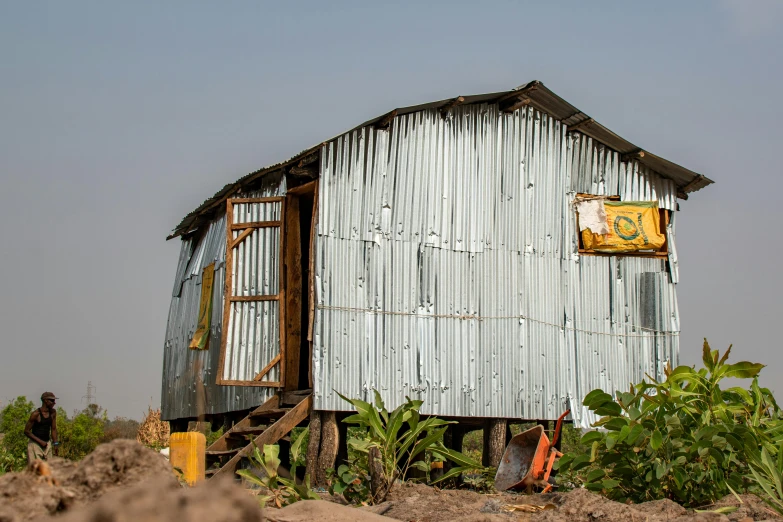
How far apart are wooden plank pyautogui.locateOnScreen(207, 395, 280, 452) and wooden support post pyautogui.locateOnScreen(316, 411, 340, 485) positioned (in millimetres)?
923

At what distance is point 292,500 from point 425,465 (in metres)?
1.49

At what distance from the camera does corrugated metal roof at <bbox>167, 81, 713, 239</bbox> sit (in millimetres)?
13211

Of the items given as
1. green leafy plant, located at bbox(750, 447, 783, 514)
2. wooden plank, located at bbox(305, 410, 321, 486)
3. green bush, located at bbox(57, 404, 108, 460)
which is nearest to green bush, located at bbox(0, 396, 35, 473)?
green bush, located at bbox(57, 404, 108, 460)

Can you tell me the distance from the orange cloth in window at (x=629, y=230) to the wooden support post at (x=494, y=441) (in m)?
3.28

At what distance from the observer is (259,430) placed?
1202cm

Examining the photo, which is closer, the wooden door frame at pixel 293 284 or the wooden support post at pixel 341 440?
the wooden door frame at pixel 293 284

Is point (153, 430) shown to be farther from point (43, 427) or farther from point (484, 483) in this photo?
point (484, 483)

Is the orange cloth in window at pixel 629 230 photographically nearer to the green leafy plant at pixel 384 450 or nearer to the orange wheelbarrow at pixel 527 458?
the orange wheelbarrow at pixel 527 458

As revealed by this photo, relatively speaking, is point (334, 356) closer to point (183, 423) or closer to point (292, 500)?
point (292, 500)

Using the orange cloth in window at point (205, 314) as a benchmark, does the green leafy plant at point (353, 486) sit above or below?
below

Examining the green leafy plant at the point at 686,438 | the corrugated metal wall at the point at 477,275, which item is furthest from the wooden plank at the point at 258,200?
the green leafy plant at the point at 686,438

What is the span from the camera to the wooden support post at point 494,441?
43.7ft

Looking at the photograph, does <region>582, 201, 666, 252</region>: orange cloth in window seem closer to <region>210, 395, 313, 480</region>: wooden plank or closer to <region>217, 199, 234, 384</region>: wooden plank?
<region>210, 395, 313, 480</region>: wooden plank

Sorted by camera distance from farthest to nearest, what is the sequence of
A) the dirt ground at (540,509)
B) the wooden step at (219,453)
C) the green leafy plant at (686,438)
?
the wooden step at (219,453) → the green leafy plant at (686,438) → the dirt ground at (540,509)
